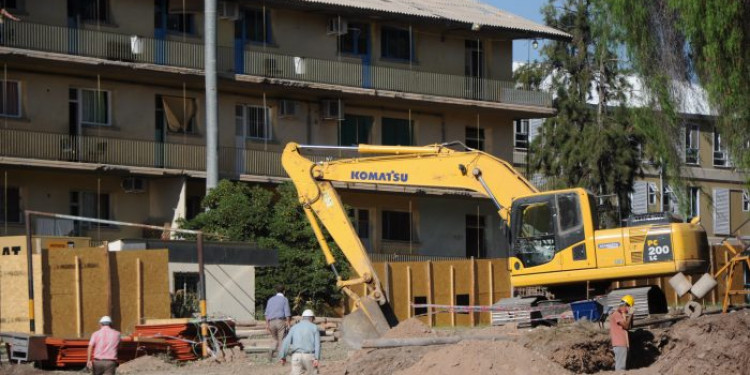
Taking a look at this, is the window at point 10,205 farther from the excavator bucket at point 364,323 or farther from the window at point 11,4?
the excavator bucket at point 364,323

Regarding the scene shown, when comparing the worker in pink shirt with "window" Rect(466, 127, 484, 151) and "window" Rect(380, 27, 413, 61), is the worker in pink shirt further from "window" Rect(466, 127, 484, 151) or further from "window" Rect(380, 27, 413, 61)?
"window" Rect(466, 127, 484, 151)

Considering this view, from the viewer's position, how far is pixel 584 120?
201ft

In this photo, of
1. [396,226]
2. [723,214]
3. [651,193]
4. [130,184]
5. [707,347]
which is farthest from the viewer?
[723,214]

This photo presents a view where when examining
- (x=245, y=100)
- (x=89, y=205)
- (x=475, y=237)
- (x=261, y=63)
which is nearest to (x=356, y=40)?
(x=261, y=63)

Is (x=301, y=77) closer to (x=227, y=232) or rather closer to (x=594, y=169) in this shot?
(x=227, y=232)

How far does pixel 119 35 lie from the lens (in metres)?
43.0

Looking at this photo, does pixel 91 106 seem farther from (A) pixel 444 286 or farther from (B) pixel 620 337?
(B) pixel 620 337

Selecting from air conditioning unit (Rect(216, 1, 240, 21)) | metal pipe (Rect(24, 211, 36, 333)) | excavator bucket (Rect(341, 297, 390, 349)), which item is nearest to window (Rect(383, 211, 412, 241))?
air conditioning unit (Rect(216, 1, 240, 21))

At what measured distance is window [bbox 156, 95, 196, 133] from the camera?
147ft

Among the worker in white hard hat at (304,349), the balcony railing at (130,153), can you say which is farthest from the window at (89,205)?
the worker in white hard hat at (304,349)

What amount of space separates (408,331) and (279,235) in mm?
15922

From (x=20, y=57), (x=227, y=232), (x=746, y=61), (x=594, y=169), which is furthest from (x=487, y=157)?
(x=594, y=169)

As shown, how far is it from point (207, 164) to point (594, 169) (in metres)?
22.2

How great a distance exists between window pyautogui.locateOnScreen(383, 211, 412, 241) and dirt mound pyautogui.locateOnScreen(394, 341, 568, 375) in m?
26.8
